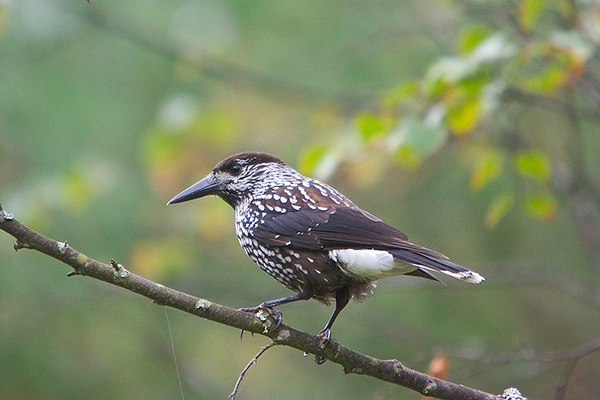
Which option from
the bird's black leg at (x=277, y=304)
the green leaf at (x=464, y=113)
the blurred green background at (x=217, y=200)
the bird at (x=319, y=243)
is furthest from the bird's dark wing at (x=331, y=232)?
the blurred green background at (x=217, y=200)

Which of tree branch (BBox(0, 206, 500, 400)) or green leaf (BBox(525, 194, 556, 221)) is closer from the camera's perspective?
tree branch (BBox(0, 206, 500, 400))

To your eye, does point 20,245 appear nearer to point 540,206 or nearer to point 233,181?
point 233,181

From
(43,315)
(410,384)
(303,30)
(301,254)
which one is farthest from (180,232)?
(410,384)

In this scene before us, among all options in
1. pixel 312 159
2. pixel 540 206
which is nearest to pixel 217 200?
pixel 312 159

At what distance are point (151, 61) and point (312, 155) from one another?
342cm

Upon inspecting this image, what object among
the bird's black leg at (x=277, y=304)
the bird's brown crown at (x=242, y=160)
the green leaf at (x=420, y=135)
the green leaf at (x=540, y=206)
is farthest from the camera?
the green leaf at (x=540, y=206)

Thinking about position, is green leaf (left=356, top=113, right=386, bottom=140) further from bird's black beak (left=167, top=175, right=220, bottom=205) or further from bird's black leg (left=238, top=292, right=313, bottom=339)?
bird's black leg (left=238, top=292, right=313, bottom=339)

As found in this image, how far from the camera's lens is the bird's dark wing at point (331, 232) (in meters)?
3.30

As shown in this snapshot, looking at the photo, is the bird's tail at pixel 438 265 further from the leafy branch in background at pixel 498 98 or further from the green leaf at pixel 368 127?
the green leaf at pixel 368 127

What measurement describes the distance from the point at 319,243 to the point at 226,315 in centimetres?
82

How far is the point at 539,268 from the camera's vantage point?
522 centimetres

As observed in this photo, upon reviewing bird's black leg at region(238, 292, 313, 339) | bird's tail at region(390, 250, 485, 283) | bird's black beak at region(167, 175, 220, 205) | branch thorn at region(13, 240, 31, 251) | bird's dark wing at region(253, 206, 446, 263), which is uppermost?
bird's black beak at region(167, 175, 220, 205)

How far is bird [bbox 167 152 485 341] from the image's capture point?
322cm

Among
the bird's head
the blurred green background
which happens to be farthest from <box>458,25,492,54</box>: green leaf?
the blurred green background
